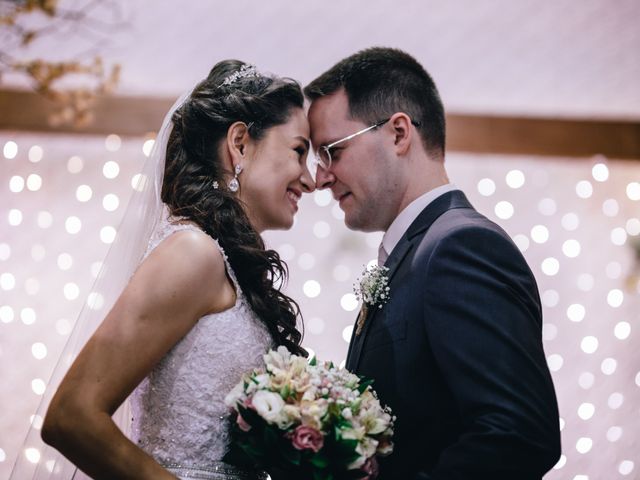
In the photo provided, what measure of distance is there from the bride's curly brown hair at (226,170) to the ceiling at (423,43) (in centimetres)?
178

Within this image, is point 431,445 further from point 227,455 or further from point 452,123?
point 452,123

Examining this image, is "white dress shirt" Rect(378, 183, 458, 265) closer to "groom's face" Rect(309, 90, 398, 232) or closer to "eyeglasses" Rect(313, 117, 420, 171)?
"groom's face" Rect(309, 90, 398, 232)

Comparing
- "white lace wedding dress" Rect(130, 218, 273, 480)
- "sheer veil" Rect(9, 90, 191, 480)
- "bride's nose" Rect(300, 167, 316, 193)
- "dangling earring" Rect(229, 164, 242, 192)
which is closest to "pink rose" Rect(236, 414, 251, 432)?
"white lace wedding dress" Rect(130, 218, 273, 480)

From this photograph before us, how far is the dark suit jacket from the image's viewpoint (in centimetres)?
166

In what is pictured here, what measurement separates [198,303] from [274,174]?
558 mm

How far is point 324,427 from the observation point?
1.62m

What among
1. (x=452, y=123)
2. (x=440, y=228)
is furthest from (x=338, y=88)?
(x=452, y=123)

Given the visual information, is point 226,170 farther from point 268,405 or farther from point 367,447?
point 367,447

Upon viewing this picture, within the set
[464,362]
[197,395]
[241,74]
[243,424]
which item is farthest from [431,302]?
[241,74]

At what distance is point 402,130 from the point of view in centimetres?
229

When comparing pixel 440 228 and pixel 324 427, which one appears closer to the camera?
pixel 324 427

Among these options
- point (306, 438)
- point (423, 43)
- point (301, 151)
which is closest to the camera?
point (306, 438)

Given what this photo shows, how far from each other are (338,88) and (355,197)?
0.38 metres

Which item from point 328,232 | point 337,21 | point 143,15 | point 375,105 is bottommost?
point 328,232
